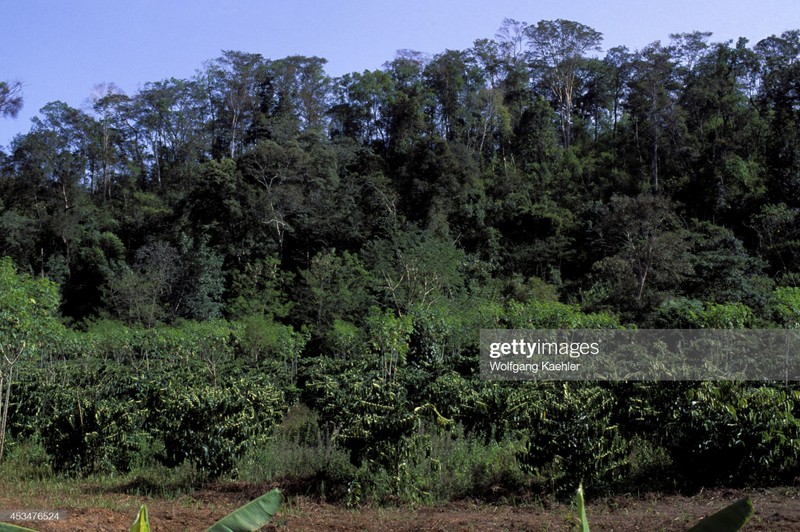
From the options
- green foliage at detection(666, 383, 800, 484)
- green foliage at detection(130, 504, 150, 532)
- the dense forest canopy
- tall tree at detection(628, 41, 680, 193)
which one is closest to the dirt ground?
green foliage at detection(666, 383, 800, 484)

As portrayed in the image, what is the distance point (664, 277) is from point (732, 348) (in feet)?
38.2

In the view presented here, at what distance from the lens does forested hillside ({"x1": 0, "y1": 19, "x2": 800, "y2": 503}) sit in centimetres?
665

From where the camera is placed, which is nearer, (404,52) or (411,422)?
(411,422)

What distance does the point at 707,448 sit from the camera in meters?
6.18

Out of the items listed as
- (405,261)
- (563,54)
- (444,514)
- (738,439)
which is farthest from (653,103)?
(444,514)

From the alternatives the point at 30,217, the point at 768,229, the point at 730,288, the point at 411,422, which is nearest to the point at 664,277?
the point at 730,288

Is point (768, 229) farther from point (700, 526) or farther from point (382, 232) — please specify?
point (700, 526)

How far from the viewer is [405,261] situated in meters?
21.3

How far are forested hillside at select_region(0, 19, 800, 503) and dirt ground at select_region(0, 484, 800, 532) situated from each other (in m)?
0.35

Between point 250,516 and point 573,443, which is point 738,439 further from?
point 250,516

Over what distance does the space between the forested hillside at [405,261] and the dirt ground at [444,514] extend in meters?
0.35

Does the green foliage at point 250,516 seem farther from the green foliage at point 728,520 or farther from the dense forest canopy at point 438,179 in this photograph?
the dense forest canopy at point 438,179

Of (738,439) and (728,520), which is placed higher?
(728,520)

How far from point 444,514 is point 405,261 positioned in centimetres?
1587
